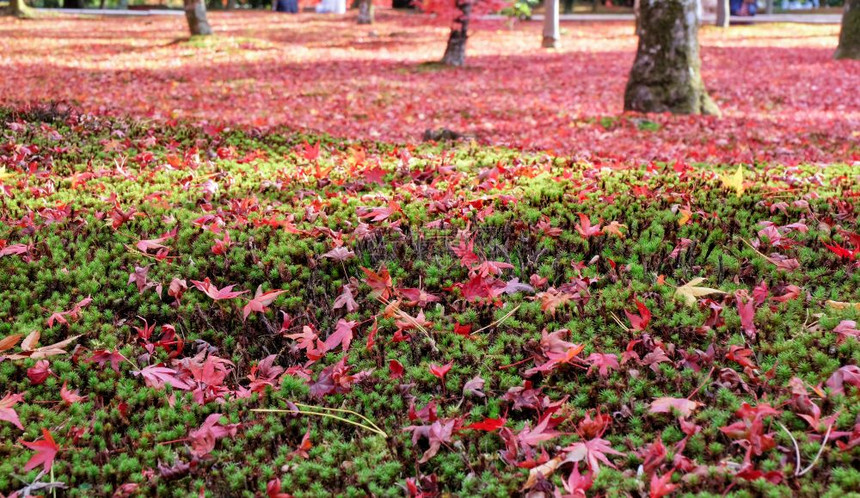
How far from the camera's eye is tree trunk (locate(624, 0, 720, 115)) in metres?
9.80

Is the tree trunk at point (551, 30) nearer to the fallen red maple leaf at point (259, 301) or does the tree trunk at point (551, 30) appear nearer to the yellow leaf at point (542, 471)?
the fallen red maple leaf at point (259, 301)

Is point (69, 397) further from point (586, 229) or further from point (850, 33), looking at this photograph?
point (850, 33)

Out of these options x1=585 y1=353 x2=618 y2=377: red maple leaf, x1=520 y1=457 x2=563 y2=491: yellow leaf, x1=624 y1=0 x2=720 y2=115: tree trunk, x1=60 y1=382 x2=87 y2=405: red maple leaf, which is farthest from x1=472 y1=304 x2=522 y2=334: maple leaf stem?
x1=624 y1=0 x2=720 y2=115: tree trunk

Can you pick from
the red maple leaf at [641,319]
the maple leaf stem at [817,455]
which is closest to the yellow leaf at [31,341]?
the red maple leaf at [641,319]

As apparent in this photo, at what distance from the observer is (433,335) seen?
3.50 meters

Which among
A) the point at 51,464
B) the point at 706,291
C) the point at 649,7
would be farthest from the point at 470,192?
the point at 649,7

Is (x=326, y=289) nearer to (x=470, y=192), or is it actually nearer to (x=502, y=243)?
(x=502, y=243)

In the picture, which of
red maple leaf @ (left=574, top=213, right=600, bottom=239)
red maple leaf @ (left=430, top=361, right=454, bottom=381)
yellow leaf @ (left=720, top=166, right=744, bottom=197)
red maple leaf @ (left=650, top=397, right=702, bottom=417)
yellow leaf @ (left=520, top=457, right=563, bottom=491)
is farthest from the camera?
yellow leaf @ (left=720, top=166, right=744, bottom=197)

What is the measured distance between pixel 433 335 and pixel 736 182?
8.65ft

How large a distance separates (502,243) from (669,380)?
1432mm

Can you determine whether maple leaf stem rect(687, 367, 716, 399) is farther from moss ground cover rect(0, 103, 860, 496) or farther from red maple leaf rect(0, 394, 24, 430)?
red maple leaf rect(0, 394, 24, 430)

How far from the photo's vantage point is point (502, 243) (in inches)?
166

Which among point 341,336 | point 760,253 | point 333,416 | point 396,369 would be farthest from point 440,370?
point 760,253

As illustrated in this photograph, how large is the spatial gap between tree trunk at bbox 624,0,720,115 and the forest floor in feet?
10.9
